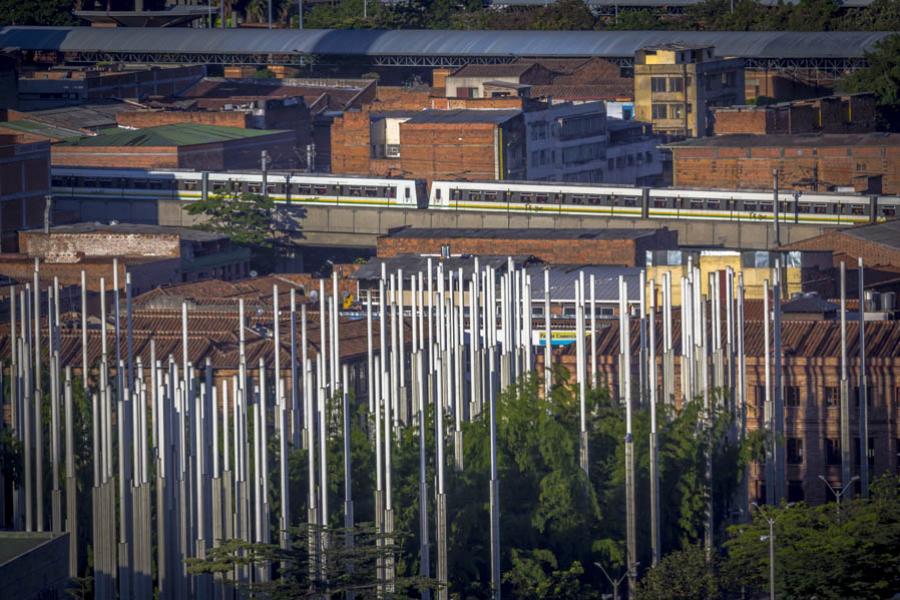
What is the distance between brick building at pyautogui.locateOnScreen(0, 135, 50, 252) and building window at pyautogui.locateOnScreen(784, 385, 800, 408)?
32592 millimetres

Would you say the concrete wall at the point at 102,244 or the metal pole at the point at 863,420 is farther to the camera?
the concrete wall at the point at 102,244

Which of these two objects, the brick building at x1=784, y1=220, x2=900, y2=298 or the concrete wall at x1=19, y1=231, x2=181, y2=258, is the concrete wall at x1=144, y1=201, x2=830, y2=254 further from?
the concrete wall at x1=19, y1=231, x2=181, y2=258

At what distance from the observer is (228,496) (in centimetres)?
4144

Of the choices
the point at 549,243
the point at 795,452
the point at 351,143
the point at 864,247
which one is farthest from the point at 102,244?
the point at 795,452

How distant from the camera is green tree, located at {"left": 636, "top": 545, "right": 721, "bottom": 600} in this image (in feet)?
135

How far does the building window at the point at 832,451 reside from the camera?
52.1m

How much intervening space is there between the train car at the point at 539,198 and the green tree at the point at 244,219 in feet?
18.5

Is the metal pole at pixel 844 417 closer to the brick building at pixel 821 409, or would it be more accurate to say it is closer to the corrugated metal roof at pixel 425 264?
the brick building at pixel 821 409

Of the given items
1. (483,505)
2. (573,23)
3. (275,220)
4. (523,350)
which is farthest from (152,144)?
(483,505)

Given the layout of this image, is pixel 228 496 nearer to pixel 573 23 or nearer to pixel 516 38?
pixel 516 38

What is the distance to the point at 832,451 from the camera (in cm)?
5216

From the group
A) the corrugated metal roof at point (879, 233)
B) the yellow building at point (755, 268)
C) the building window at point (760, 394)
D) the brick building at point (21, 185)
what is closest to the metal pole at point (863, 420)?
the building window at point (760, 394)

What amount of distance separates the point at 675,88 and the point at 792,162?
12927mm

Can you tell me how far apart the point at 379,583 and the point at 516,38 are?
257 ft
